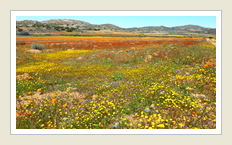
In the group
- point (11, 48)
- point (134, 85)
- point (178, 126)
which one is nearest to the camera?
point (178, 126)

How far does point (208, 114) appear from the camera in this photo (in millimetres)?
5562

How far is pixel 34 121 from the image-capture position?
19.7 feet

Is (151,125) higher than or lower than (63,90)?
lower

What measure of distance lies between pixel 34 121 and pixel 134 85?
6.33 meters

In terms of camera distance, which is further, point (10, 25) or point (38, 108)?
point (38, 108)

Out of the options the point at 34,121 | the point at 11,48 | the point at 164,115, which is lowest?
the point at 34,121

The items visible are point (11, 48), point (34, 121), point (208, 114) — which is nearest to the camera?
point (208, 114)

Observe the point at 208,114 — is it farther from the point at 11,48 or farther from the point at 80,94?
the point at 11,48

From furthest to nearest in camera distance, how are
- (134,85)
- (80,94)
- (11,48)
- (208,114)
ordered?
(134,85) < (80,94) < (11,48) < (208,114)

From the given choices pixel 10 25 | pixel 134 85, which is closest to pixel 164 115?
pixel 134 85

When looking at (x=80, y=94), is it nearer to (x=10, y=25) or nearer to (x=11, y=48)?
(x=11, y=48)

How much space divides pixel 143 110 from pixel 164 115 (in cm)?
97
